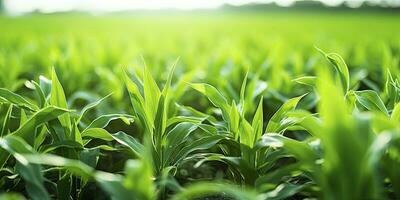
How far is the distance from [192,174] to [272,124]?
25.7 inches

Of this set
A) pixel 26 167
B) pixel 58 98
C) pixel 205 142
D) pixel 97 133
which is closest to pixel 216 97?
pixel 205 142

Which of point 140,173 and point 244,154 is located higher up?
point 140,173

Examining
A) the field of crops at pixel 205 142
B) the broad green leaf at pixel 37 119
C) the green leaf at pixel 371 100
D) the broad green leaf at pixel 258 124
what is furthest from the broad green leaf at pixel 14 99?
the green leaf at pixel 371 100

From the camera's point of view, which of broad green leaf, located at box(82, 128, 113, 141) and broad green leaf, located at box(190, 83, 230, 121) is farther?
broad green leaf, located at box(190, 83, 230, 121)

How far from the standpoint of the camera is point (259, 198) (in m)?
1.06

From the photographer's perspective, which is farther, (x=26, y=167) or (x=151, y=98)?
(x=151, y=98)

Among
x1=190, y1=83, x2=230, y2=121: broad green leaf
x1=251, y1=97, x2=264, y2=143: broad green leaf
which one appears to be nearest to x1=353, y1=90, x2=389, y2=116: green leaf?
x1=251, y1=97, x2=264, y2=143: broad green leaf

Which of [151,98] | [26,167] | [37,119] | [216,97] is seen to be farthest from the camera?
[216,97]

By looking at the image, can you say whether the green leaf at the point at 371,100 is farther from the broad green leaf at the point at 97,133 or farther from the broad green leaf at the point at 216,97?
the broad green leaf at the point at 97,133

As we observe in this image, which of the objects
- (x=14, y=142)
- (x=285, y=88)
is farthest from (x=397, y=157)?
(x=285, y=88)

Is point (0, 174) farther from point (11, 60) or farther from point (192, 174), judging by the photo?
point (11, 60)

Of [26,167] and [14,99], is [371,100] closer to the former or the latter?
[26,167]

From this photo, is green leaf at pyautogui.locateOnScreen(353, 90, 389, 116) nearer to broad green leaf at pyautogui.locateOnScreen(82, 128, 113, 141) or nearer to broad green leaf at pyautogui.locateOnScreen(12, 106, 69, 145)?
broad green leaf at pyautogui.locateOnScreen(82, 128, 113, 141)

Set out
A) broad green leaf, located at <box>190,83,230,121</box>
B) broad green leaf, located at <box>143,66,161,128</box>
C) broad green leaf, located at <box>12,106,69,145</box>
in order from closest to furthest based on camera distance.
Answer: broad green leaf, located at <box>12,106,69,145</box> → broad green leaf, located at <box>143,66,161,128</box> → broad green leaf, located at <box>190,83,230,121</box>
